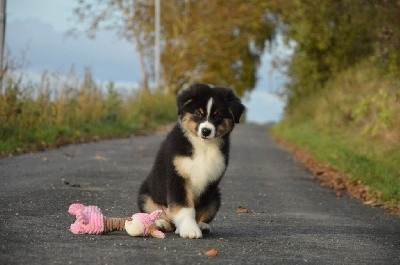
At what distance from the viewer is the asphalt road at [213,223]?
7469mm

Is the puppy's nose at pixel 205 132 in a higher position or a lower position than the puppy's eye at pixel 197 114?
lower

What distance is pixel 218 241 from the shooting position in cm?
841

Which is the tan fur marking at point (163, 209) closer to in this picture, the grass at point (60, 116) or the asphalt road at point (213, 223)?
the asphalt road at point (213, 223)

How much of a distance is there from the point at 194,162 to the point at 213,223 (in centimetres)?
164

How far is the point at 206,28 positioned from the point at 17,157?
39749 mm

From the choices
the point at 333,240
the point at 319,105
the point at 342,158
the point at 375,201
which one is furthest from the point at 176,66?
the point at 333,240

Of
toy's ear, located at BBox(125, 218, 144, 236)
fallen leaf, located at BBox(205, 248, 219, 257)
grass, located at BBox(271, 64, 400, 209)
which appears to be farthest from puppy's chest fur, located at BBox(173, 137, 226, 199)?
grass, located at BBox(271, 64, 400, 209)

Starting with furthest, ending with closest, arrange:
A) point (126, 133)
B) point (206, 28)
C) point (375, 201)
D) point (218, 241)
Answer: point (206, 28), point (126, 133), point (375, 201), point (218, 241)

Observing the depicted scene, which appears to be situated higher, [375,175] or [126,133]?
[375,175]

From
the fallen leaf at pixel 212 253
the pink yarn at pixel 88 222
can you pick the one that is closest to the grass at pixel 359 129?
the pink yarn at pixel 88 222

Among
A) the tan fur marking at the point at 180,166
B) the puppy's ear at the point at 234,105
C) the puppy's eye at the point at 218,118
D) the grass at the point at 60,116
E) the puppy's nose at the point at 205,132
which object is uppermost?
the puppy's ear at the point at 234,105

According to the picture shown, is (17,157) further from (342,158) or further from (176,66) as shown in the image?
(176,66)

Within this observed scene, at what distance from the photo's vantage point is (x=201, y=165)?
848 centimetres

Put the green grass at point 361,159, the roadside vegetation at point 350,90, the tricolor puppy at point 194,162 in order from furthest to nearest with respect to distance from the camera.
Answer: the roadside vegetation at point 350,90 < the green grass at point 361,159 < the tricolor puppy at point 194,162
